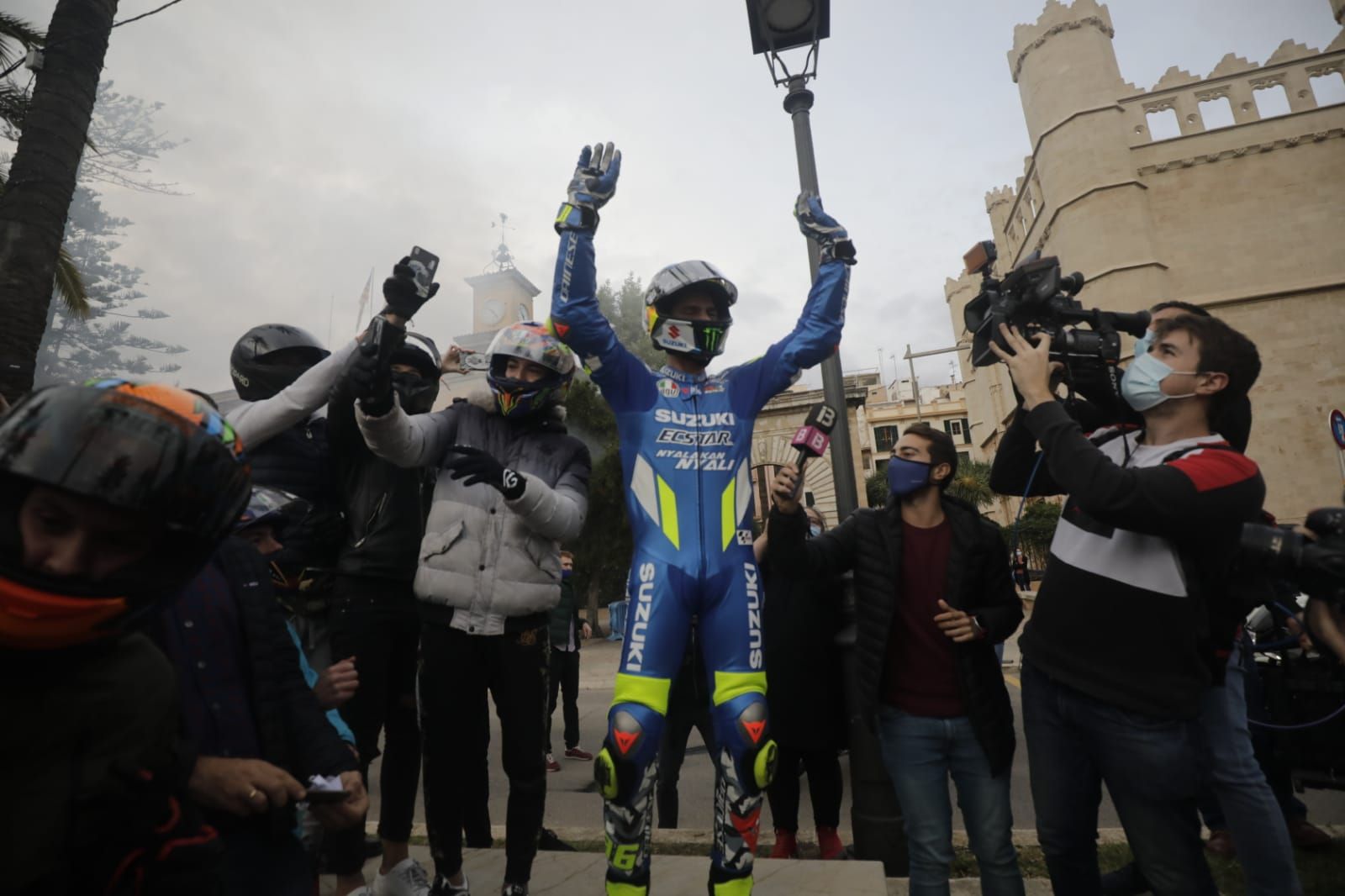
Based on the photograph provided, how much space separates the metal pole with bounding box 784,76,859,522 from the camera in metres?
3.71

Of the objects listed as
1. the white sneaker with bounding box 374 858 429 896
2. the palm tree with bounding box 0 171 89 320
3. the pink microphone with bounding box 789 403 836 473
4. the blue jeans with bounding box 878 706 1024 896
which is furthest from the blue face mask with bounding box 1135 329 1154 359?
the palm tree with bounding box 0 171 89 320

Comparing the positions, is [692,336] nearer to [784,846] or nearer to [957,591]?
[957,591]

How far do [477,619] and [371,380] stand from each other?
1.00 metres

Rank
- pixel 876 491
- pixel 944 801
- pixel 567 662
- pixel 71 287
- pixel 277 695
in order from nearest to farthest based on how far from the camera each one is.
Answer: pixel 277 695 < pixel 944 801 < pixel 567 662 < pixel 71 287 < pixel 876 491

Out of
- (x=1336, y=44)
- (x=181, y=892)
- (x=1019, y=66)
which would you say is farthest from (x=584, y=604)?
(x=1336, y=44)

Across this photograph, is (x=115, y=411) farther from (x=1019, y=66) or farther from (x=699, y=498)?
(x=1019, y=66)

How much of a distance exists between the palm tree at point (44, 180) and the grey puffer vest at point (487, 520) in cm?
411

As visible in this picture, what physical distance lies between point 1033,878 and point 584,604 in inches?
783

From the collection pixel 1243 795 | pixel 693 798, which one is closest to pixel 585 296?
pixel 1243 795

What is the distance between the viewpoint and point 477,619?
8.42 ft

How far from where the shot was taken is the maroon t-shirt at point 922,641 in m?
2.47

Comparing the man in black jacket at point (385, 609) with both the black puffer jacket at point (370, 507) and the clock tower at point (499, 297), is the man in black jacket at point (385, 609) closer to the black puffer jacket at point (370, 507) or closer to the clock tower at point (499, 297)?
the black puffer jacket at point (370, 507)

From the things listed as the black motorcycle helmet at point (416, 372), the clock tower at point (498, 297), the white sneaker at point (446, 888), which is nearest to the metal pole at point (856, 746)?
the white sneaker at point (446, 888)

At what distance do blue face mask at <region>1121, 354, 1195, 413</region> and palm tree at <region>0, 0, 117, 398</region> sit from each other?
6.69 m
